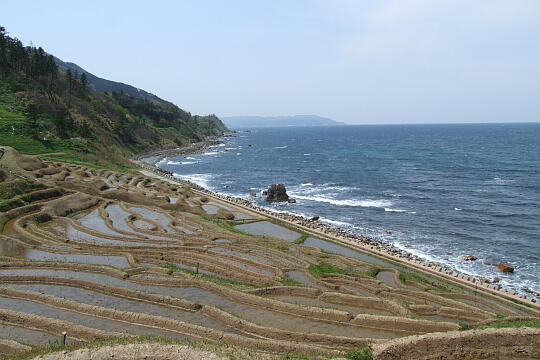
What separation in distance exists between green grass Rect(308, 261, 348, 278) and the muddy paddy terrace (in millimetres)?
250

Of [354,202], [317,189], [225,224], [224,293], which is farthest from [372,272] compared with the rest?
[317,189]

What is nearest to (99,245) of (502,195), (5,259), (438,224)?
(5,259)

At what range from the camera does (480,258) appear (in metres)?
57.9

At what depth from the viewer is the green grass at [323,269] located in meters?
45.7

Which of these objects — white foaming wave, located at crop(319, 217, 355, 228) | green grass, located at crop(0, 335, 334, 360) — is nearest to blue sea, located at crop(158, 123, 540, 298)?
white foaming wave, located at crop(319, 217, 355, 228)

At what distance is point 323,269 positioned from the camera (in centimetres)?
4666

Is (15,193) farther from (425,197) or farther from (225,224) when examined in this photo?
(425,197)

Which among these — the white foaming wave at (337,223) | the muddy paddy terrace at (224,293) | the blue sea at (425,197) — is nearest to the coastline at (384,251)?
the muddy paddy terrace at (224,293)

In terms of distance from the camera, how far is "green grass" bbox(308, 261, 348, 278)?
45688mm

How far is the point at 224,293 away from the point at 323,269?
548 inches

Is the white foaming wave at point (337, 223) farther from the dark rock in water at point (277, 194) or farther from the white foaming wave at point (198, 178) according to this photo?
the white foaming wave at point (198, 178)

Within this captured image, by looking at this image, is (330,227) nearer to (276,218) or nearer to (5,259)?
(276,218)

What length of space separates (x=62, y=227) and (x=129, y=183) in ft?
120

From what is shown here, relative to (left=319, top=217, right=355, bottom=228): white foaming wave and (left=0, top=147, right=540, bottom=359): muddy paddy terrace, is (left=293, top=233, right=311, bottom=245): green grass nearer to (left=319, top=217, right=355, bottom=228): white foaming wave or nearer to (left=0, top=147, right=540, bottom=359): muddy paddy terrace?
(left=0, top=147, right=540, bottom=359): muddy paddy terrace
